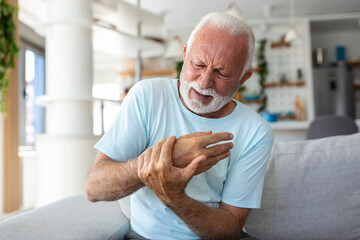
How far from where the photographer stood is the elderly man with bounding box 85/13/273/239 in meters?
1.08

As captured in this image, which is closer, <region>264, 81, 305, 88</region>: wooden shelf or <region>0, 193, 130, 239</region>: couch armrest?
<region>0, 193, 130, 239</region>: couch armrest

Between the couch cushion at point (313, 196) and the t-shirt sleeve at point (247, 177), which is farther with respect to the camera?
the couch cushion at point (313, 196)

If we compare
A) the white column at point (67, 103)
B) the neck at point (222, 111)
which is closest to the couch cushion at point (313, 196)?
the neck at point (222, 111)

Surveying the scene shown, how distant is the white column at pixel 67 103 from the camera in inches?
96.3

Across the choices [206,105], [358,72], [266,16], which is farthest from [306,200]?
[358,72]

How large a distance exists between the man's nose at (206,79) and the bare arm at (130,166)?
24cm

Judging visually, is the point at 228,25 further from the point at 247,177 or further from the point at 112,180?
the point at 112,180

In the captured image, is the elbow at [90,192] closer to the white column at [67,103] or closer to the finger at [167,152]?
the finger at [167,152]

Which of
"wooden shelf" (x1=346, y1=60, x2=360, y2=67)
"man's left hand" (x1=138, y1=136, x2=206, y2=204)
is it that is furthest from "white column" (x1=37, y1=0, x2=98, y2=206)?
"wooden shelf" (x1=346, y1=60, x2=360, y2=67)

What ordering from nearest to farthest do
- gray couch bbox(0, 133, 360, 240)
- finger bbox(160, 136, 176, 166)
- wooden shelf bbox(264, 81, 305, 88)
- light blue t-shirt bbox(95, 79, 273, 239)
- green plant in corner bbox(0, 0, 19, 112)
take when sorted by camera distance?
finger bbox(160, 136, 176, 166) < light blue t-shirt bbox(95, 79, 273, 239) < gray couch bbox(0, 133, 360, 240) < green plant in corner bbox(0, 0, 19, 112) < wooden shelf bbox(264, 81, 305, 88)

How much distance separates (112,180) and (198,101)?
363 mm

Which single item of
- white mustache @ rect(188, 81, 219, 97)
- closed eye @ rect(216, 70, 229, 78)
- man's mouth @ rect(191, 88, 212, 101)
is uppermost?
closed eye @ rect(216, 70, 229, 78)

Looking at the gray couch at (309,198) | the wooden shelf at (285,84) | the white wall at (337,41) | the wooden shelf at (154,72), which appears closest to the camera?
the gray couch at (309,198)

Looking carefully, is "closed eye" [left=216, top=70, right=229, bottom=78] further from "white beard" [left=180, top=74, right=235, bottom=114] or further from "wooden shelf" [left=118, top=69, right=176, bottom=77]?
"wooden shelf" [left=118, top=69, right=176, bottom=77]
